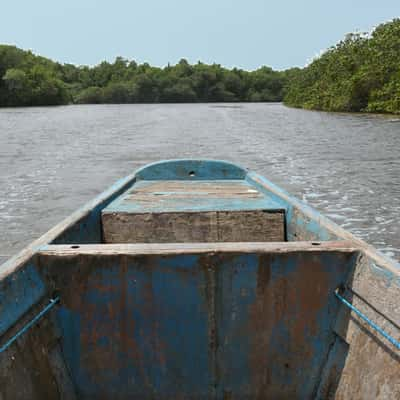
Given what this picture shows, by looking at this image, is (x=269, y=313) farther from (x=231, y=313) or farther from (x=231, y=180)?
(x=231, y=180)

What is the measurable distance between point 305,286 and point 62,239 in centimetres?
128

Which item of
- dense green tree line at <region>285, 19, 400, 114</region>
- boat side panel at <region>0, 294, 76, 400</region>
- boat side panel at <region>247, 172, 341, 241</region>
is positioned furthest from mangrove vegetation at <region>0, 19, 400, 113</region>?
boat side panel at <region>0, 294, 76, 400</region>

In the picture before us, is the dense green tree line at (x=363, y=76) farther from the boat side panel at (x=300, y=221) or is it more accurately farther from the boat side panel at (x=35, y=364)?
the boat side panel at (x=35, y=364)

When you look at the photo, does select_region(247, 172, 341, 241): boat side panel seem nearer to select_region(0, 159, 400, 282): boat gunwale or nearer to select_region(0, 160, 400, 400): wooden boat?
select_region(0, 159, 400, 282): boat gunwale

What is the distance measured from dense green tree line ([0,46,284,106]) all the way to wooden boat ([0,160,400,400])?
66760mm

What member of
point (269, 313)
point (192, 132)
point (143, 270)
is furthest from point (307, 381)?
point (192, 132)

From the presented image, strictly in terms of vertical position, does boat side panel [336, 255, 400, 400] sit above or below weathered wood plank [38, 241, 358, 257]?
below

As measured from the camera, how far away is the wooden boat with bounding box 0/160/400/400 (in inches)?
74.8

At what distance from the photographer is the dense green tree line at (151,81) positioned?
72438mm

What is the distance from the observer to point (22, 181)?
33.0 feet

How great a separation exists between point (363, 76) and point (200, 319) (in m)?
30.0

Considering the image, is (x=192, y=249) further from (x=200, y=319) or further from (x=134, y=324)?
(x=134, y=324)

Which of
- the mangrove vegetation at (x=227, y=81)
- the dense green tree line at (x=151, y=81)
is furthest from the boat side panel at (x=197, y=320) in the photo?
the dense green tree line at (x=151, y=81)

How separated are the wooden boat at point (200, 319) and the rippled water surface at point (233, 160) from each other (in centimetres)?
364
